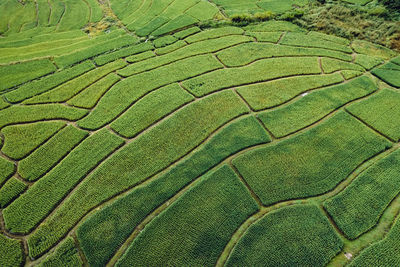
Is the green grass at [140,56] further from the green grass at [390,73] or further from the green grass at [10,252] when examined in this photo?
the green grass at [390,73]

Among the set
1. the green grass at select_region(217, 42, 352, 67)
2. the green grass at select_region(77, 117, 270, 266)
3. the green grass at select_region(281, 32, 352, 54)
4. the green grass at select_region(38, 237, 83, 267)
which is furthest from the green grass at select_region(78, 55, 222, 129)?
the green grass at select_region(281, 32, 352, 54)

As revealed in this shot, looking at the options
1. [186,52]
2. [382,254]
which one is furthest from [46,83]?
[382,254]

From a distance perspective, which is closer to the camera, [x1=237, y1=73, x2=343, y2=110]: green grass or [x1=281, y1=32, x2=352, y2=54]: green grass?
[x1=237, y1=73, x2=343, y2=110]: green grass

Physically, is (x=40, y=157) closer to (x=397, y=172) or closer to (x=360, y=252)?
(x=360, y=252)

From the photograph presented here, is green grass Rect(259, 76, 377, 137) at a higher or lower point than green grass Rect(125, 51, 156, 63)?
lower

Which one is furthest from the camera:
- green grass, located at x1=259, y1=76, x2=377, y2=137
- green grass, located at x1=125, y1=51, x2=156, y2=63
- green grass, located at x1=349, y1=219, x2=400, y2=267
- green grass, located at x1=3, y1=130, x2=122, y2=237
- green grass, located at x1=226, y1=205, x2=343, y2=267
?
green grass, located at x1=125, y1=51, x2=156, y2=63

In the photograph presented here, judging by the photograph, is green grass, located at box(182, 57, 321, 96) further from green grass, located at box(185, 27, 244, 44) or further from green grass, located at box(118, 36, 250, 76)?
green grass, located at box(185, 27, 244, 44)
